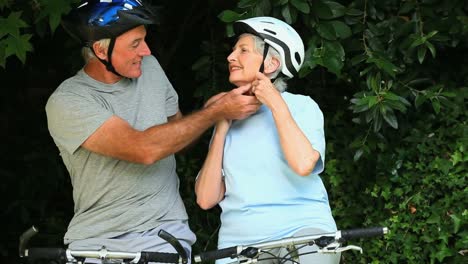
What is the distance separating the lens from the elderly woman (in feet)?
14.6

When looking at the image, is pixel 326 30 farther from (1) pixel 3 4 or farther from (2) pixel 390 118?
(1) pixel 3 4

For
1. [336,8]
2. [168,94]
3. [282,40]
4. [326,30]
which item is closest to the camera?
[282,40]

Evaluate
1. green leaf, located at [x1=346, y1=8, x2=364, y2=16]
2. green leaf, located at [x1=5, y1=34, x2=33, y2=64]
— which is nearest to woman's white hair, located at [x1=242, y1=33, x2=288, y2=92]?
green leaf, located at [x1=5, y1=34, x2=33, y2=64]

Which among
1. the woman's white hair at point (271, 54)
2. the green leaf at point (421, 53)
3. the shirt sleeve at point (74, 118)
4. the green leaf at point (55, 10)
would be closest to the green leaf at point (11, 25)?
the green leaf at point (55, 10)

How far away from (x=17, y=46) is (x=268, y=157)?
1611mm

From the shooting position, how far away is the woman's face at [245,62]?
4.62 meters

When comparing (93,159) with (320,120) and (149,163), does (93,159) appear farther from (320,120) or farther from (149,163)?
(320,120)

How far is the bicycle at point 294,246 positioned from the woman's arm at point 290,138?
33cm

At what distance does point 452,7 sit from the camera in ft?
20.7

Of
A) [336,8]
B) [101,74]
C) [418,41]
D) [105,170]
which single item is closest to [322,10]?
[336,8]

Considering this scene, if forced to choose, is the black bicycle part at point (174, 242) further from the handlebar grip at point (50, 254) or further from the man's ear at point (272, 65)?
the man's ear at point (272, 65)

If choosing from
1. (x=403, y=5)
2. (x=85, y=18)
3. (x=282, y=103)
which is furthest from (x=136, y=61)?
(x=403, y=5)

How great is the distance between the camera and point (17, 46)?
217 inches

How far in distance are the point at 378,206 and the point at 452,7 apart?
4.02ft
